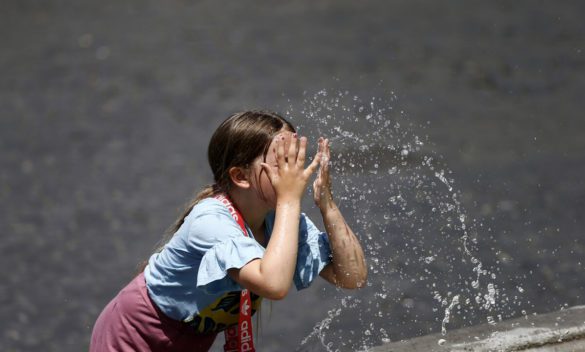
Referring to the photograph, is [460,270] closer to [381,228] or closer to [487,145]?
[381,228]

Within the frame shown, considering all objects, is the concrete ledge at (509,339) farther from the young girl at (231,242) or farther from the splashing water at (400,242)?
the splashing water at (400,242)

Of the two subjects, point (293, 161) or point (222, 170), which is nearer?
point (293, 161)

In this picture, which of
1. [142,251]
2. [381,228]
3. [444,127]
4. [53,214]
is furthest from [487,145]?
[53,214]

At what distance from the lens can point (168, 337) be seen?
2.04 meters

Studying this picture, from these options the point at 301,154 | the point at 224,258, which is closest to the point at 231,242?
the point at 224,258

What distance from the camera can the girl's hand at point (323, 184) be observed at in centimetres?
204

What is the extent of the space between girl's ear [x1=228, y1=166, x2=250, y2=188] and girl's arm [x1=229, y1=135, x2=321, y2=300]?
73mm

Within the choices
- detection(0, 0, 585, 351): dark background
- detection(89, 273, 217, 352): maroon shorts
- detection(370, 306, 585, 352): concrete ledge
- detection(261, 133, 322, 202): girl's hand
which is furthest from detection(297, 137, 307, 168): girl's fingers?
detection(0, 0, 585, 351): dark background

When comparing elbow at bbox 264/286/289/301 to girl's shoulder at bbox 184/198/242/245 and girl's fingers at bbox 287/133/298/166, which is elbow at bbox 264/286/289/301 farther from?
girl's fingers at bbox 287/133/298/166

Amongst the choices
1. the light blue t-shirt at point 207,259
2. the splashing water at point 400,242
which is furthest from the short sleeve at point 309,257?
the splashing water at point 400,242

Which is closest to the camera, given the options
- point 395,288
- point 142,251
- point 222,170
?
point 222,170

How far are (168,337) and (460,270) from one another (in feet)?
7.13

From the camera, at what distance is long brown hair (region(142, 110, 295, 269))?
2029 mm

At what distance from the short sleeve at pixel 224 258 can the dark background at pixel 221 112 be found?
5.71 ft
